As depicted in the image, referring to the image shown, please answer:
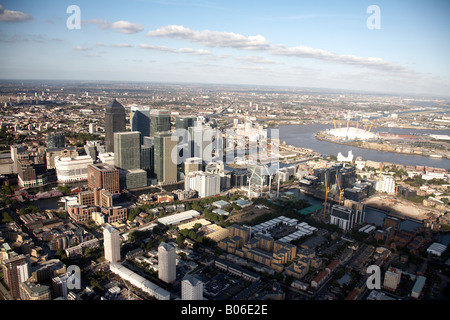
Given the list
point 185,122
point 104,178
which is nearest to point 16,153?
point 104,178

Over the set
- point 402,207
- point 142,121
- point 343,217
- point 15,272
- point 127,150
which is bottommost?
point 402,207

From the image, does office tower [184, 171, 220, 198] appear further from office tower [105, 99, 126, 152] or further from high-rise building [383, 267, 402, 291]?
high-rise building [383, 267, 402, 291]

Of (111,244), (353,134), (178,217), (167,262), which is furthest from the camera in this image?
(353,134)

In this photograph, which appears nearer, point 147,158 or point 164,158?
point 164,158

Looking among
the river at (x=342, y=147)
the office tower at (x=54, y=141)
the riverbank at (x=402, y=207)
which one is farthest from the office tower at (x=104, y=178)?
the river at (x=342, y=147)
